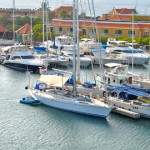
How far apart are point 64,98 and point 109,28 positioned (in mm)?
34964

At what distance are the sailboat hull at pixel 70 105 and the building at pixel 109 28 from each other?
95.9ft

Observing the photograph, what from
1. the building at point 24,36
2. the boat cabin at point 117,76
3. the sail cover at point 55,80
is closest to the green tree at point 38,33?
the building at point 24,36

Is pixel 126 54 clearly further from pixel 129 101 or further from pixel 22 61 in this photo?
pixel 129 101

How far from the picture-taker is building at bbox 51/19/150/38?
57750 mm

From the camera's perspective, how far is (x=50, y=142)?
21.4 meters

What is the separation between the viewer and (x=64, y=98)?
26.1m

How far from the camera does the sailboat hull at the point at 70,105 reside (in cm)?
2458

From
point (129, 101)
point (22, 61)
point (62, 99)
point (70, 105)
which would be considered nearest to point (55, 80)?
point (62, 99)

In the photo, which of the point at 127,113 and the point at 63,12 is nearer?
the point at 127,113

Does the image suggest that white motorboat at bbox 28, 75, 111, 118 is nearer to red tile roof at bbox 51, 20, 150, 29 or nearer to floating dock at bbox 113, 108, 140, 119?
floating dock at bbox 113, 108, 140, 119

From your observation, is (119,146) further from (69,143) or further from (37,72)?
(37,72)

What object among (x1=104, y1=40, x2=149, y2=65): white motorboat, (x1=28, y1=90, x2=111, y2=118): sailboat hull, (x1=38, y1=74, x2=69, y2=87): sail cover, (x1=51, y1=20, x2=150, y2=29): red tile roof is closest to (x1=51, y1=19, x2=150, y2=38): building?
(x1=51, y1=20, x2=150, y2=29): red tile roof

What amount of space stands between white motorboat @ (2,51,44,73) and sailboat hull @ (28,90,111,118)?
13056mm

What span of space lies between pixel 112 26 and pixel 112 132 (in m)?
38.1
